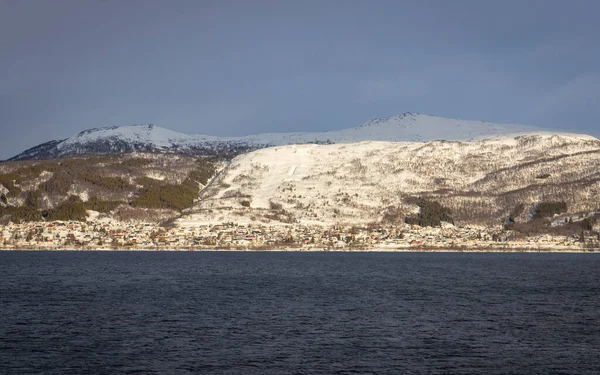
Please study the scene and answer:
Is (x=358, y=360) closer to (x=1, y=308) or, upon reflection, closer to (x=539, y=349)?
(x=539, y=349)

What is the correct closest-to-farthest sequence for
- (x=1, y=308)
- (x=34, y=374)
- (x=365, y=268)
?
(x=34, y=374) < (x=1, y=308) < (x=365, y=268)

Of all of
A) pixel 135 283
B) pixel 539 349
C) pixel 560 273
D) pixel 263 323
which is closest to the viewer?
pixel 539 349

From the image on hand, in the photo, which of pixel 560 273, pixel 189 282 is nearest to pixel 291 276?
pixel 189 282

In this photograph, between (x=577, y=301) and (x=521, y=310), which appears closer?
(x=521, y=310)

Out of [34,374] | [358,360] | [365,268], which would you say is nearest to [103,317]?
[34,374]

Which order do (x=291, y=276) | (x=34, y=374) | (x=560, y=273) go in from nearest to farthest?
(x=34, y=374)
(x=291, y=276)
(x=560, y=273)

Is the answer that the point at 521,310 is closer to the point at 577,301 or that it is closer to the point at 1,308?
the point at 577,301
